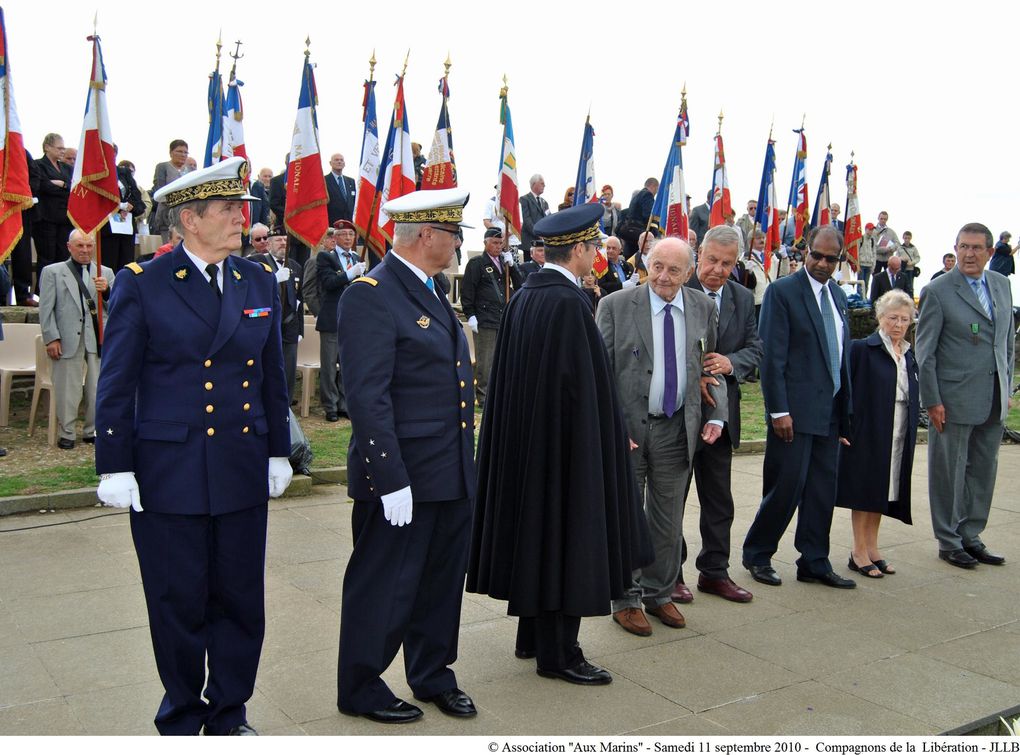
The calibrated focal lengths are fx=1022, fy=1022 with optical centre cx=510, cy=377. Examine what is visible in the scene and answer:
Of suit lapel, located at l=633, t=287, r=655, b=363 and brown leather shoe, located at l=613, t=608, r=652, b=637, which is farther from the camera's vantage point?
suit lapel, located at l=633, t=287, r=655, b=363

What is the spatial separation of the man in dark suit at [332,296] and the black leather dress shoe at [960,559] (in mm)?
7101

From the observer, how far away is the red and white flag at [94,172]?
31.4ft

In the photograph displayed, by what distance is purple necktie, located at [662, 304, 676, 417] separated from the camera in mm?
5496

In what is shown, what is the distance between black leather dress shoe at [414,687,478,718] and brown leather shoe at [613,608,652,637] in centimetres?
133

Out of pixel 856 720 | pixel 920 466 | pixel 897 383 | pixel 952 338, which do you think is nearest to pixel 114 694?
pixel 856 720

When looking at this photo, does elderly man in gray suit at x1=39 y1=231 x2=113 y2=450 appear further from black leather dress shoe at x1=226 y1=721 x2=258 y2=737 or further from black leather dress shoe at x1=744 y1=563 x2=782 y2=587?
black leather dress shoe at x1=226 y1=721 x2=258 y2=737

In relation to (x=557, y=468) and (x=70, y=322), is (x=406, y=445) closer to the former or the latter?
(x=557, y=468)

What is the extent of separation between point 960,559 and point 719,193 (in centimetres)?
1188

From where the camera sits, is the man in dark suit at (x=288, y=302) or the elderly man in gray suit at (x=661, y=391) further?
the man in dark suit at (x=288, y=302)

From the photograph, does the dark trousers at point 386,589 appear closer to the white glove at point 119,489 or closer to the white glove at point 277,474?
the white glove at point 277,474

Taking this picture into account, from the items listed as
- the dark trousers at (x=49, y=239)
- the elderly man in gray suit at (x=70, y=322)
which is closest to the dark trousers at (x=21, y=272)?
the dark trousers at (x=49, y=239)

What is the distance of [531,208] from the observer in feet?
52.7

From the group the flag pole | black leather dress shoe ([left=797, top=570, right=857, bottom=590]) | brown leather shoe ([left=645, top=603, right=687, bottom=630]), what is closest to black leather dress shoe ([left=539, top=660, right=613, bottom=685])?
brown leather shoe ([left=645, top=603, right=687, bottom=630])
